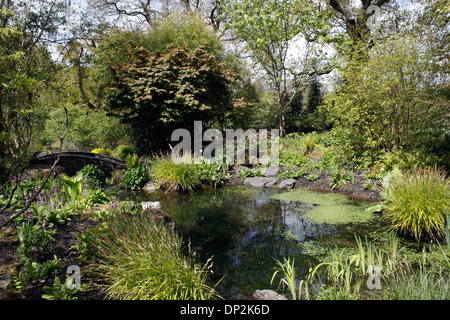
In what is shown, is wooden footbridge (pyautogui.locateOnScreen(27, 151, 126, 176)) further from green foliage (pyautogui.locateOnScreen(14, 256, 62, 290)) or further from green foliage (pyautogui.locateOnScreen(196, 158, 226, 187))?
green foliage (pyautogui.locateOnScreen(14, 256, 62, 290))

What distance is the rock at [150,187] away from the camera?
24.4ft

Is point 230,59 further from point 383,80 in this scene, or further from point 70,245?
point 70,245

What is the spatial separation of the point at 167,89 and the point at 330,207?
6311 mm

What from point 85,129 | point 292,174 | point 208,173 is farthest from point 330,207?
point 85,129

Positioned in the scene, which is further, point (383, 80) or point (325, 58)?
point (325, 58)

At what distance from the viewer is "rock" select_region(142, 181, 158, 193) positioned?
745cm

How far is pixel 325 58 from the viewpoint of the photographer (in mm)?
11961

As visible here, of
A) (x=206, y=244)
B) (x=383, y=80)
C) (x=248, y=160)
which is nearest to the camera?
(x=206, y=244)

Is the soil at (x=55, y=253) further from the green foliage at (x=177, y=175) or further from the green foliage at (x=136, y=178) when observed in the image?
the green foliage at (x=136, y=178)

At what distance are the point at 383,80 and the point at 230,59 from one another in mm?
7482

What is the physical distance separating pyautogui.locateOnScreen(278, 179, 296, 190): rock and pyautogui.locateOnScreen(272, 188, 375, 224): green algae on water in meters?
0.29

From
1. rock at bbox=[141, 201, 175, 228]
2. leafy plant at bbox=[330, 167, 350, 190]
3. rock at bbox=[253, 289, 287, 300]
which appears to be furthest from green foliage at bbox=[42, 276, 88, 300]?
leafy plant at bbox=[330, 167, 350, 190]
